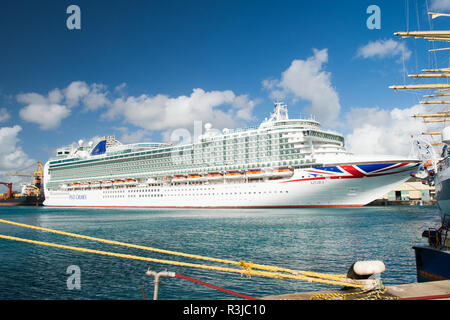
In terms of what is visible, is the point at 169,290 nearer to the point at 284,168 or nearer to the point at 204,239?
the point at 204,239

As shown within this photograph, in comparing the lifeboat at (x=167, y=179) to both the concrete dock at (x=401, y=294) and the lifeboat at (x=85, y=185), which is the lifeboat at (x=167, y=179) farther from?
the concrete dock at (x=401, y=294)

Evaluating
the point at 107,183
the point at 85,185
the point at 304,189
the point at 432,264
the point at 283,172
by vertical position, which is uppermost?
the point at 283,172

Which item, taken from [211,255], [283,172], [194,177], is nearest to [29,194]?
[194,177]

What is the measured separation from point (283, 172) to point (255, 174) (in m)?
4.80

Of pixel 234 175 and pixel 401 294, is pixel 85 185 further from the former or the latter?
pixel 401 294

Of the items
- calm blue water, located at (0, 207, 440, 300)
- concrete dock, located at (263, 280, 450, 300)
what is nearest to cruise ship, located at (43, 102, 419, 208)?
calm blue water, located at (0, 207, 440, 300)

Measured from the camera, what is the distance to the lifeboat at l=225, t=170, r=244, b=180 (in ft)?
176

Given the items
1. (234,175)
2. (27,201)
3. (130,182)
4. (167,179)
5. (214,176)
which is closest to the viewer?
(234,175)

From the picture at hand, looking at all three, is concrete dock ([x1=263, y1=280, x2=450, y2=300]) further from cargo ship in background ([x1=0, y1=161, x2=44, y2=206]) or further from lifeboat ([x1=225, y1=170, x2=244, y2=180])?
cargo ship in background ([x1=0, y1=161, x2=44, y2=206])

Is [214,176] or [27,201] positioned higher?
[214,176]

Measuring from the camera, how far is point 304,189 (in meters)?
46.5

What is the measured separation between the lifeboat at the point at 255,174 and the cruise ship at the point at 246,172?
0.56 ft

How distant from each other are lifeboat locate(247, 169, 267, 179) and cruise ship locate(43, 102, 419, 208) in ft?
0.56

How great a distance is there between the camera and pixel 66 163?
8950 cm
